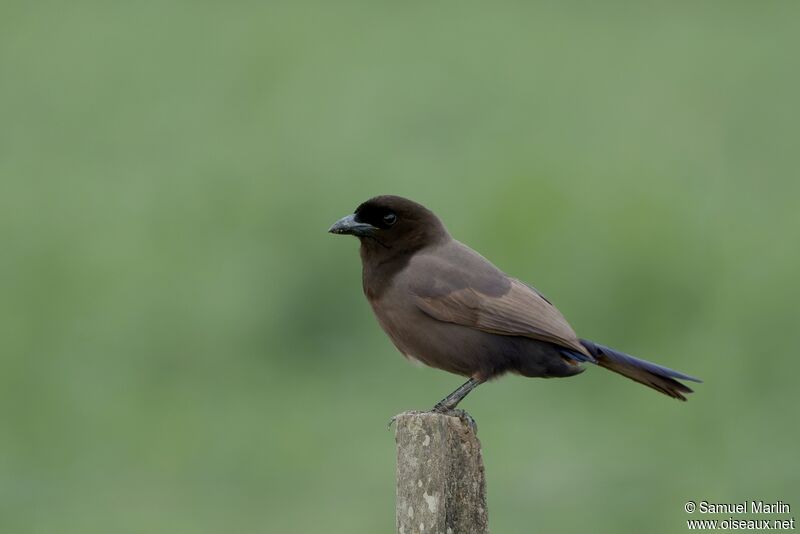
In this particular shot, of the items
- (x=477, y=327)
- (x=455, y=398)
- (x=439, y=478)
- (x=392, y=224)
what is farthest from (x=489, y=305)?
(x=439, y=478)

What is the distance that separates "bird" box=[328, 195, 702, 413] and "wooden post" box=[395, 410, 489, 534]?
52.0 inches

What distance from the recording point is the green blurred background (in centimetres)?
1204

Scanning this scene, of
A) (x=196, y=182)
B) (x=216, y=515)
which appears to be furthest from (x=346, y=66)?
(x=216, y=515)

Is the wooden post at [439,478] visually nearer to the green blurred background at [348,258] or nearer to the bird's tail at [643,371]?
the bird's tail at [643,371]

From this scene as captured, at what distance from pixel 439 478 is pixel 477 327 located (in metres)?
1.68

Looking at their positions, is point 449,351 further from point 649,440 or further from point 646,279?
point 646,279

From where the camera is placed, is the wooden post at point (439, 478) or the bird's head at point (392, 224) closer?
the wooden post at point (439, 478)

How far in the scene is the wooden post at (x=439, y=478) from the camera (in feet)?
18.5

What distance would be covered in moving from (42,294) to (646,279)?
5102mm

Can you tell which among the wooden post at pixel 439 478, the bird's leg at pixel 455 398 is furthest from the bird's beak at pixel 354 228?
the wooden post at pixel 439 478

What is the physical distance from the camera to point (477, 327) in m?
7.29

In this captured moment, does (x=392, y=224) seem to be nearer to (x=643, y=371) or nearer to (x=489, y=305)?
(x=489, y=305)

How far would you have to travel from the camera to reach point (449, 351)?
730 cm

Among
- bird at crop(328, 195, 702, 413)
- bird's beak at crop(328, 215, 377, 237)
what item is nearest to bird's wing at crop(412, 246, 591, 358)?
bird at crop(328, 195, 702, 413)
